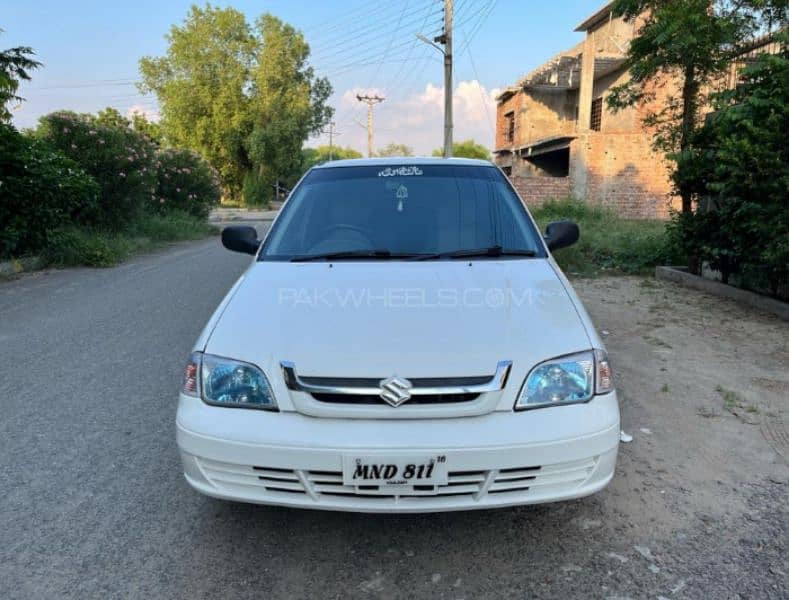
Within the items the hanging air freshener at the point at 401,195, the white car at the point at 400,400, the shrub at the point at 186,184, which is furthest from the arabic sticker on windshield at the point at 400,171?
the shrub at the point at 186,184

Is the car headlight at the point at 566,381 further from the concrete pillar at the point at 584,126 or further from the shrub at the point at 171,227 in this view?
the concrete pillar at the point at 584,126

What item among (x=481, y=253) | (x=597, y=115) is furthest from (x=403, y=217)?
(x=597, y=115)

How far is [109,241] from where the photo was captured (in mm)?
12414

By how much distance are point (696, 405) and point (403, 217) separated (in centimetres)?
244

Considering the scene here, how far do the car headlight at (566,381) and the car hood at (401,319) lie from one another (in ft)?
0.16

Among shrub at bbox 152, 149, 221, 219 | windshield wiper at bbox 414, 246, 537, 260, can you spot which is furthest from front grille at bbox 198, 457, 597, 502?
shrub at bbox 152, 149, 221, 219

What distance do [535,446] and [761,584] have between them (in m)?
1.05

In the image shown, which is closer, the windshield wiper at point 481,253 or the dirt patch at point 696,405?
the dirt patch at point 696,405

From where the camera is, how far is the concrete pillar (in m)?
22.4

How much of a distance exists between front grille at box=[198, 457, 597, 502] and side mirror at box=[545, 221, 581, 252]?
1736 millimetres

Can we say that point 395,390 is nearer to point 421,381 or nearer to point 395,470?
point 421,381

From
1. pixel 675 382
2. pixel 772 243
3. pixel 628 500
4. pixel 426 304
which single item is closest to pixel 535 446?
pixel 426 304

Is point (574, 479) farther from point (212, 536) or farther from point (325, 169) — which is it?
point (325, 169)

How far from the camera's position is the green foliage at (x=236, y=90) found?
40469 millimetres
